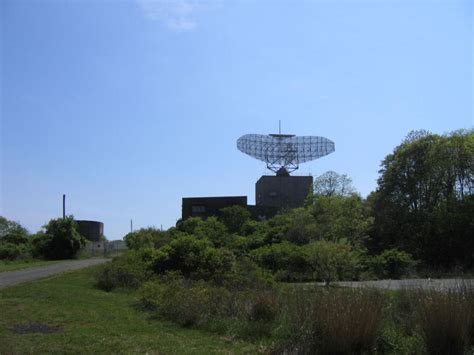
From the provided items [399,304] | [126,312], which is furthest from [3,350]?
[399,304]

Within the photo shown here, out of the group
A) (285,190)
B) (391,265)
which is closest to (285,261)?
(391,265)

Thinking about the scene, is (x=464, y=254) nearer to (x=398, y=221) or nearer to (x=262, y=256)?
(x=398, y=221)

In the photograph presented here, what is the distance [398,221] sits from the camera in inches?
1861

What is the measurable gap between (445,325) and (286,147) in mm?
68779

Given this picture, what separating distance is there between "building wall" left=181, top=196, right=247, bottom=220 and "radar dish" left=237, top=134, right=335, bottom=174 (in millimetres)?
9747

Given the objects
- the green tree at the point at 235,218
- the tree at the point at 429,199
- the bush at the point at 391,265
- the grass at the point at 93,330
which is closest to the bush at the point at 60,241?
the green tree at the point at 235,218

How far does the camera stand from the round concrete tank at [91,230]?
85375 millimetres

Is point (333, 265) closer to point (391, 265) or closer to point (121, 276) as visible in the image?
point (121, 276)

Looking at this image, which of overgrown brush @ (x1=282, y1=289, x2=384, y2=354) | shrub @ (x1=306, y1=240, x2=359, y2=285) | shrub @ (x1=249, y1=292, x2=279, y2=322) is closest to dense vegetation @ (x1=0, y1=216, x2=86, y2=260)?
shrub @ (x1=306, y1=240, x2=359, y2=285)

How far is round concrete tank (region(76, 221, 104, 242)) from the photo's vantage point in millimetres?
85375

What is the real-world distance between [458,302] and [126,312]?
28.0 feet

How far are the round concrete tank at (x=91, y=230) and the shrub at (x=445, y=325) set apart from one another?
8267 cm

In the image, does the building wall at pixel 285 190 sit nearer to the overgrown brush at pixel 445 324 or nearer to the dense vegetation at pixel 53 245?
the dense vegetation at pixel 53 245

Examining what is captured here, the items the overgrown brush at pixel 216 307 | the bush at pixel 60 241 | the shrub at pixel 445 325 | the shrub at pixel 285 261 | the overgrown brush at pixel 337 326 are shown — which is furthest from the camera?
the bush at pixel 60 241
